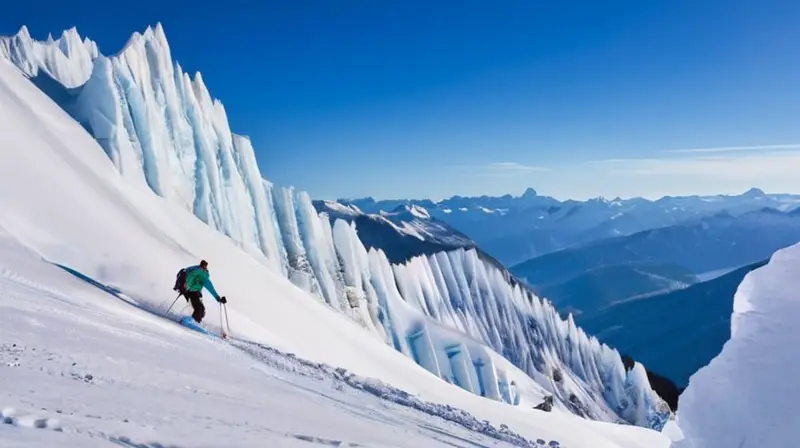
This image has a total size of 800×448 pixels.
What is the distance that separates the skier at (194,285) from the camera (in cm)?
1439

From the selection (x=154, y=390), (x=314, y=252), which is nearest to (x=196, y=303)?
(x=154, y=390)

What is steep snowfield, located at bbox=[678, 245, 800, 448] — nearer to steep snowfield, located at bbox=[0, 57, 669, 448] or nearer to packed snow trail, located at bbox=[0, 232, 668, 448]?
packed snow trail, located at bbox=[0, 232, 668, 448]

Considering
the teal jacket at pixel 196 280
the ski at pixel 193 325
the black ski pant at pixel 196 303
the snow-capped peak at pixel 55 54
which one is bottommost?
the ski at pixel 193 325

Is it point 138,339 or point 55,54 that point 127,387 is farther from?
point 55,54

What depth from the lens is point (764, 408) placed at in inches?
315

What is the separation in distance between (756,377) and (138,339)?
30.8 ft

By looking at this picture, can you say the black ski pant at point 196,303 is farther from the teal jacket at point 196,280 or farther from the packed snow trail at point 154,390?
the packed snow trail at point 154,390

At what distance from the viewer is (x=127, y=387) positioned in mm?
6879

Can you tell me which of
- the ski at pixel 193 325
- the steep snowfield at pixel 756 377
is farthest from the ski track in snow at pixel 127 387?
the steep snowfield at pixel 756 377

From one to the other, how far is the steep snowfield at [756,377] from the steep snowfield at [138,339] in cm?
409

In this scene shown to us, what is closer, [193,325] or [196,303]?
[193,325]

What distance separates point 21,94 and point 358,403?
20.5 metres

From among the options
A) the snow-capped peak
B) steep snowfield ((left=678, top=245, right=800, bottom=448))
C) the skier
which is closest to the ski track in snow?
the skier

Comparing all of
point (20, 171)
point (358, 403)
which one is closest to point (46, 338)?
point (358, 403)
